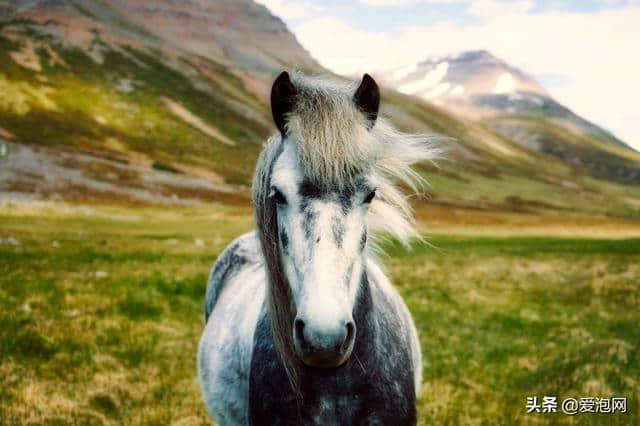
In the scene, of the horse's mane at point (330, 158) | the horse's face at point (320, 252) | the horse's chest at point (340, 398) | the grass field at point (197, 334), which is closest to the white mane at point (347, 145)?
the horse's mane at point (330, 158)

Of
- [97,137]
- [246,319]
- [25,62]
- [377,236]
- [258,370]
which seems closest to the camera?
[258,370]

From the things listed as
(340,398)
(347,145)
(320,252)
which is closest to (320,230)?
(320,252)

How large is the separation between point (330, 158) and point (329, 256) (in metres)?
0.62

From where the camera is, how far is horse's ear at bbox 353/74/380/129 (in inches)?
139

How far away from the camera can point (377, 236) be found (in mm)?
4520

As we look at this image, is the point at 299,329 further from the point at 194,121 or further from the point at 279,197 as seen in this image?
the point at 194,121

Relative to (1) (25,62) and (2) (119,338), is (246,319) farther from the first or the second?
(1) (25,62)

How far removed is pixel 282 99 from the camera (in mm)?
3529

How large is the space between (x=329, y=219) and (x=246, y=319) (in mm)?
→ 2177

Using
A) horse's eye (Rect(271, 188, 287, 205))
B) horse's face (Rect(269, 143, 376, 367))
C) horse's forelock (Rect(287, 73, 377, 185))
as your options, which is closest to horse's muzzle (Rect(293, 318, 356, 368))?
horse's face (Rect(269, 143, 376, 367))

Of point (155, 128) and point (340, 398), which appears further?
point (155, 128)

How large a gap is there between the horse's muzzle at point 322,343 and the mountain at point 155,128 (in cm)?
4059

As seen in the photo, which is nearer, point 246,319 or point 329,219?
point 329,219

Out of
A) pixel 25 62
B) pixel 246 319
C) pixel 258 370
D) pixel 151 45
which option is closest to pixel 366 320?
Answer: pixel 258 370
